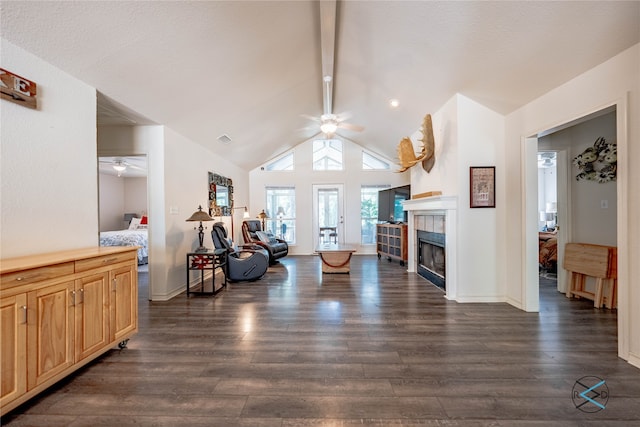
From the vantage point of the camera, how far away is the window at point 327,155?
768cm

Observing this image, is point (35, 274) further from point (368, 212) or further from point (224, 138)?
point (368, 212)

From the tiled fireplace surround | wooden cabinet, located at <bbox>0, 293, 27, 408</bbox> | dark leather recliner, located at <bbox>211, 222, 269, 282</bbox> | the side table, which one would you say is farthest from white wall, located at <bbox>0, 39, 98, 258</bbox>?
the tiled fireplace surround

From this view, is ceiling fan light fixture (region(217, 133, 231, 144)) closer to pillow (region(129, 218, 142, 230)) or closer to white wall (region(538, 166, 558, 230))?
pillow (region(129, 218, 142, 230))

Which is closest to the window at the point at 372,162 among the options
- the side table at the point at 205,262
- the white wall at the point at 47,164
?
the side table at the point at 205,262

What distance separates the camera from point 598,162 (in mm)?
3338

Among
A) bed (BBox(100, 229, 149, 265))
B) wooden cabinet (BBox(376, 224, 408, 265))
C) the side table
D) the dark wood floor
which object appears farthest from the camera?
wooden cabinet (BBox(376, 224, 408, 265))

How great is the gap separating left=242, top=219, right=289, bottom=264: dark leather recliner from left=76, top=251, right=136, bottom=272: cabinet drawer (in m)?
3.57

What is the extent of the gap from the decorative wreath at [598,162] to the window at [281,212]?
232 inches

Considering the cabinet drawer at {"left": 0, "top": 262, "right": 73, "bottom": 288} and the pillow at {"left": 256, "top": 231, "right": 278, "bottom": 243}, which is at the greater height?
the cabinet drawer at {"left": 0, "top": 262, "right": 73, "bottom": 288}

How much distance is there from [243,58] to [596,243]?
4.90 metres

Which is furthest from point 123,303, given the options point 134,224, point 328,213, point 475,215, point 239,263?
point 134,224

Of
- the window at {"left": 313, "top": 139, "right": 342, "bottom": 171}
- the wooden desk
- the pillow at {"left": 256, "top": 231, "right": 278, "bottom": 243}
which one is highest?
the window at {"left": 313, "top": 139, "right": 342, "bottom": 171}

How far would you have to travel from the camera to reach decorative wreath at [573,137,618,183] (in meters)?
3.12

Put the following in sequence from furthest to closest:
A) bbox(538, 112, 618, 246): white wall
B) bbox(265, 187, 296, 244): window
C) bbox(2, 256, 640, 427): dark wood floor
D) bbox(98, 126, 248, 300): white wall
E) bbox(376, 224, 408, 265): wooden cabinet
Answer: 1. bbox(265, 187, 296, 244): window
2. bbox(376, 224, 408, 265): wooden cabinet
3. bbox(98, 126, 248, 300): white wall
4. bbox(538, 112, 618, 246): white wall
5. bbox(2, 256, 640, 427): dark wood floor
